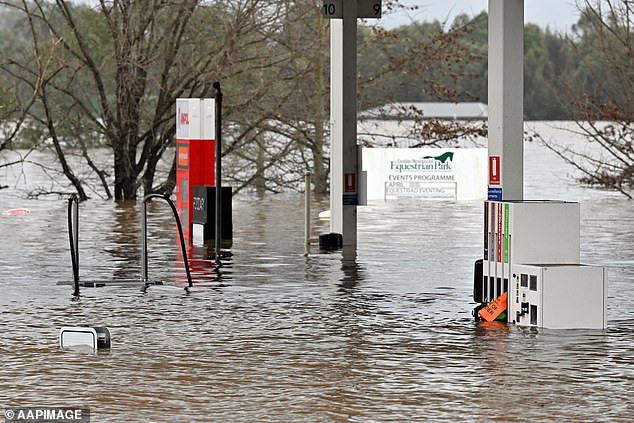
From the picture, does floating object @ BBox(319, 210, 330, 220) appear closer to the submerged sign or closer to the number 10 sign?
the submerged sign

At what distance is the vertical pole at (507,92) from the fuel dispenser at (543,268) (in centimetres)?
109

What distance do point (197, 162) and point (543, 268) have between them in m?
10.1

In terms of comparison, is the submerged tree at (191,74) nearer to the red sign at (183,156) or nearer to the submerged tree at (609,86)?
the submerged tree at (609,86)

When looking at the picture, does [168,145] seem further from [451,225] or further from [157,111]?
[451,225]

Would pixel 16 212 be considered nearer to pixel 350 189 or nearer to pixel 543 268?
pixel 350 189

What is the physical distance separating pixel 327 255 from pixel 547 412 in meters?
10.3

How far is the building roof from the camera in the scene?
3347 cm

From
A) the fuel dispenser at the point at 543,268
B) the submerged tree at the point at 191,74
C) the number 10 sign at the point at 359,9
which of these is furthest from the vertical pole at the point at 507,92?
the submerged tree at the point at 191,74

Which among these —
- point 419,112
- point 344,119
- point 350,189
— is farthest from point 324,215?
point 419,112

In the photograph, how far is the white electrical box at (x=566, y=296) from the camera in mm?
11945

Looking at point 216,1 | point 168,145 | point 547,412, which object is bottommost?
point 547,412

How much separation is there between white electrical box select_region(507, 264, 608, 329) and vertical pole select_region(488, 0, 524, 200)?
1.73 metres

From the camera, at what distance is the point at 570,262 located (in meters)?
12.3

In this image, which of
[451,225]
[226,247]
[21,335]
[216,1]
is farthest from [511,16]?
[216,1]
